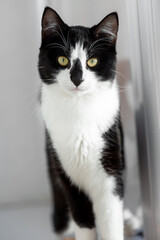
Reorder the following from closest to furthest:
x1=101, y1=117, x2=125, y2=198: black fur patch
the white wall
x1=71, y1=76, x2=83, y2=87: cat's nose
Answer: x1=71, y1=76, x2=83, y2=87: cat's nose
x1=101, y1=117, x2=125, y2=198: black fur patch
the white wall

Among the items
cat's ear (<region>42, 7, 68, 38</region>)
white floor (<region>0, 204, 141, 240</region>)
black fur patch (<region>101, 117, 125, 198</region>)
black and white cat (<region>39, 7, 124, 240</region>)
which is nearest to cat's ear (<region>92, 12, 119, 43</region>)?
black and white cat (<region>39, 7, 124, 240</region>)

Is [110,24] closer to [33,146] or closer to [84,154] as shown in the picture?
[84,154]

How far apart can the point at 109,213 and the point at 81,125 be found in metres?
0.30

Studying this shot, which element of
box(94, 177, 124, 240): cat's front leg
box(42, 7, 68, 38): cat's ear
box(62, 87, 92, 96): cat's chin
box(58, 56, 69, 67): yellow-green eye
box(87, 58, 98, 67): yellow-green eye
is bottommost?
box(94, 177, 124, 240): cat's front leg

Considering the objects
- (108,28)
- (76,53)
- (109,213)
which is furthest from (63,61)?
(109,213)

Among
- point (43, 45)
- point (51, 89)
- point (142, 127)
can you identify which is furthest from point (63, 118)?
point (142, 127)

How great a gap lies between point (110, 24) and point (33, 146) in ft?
1.82

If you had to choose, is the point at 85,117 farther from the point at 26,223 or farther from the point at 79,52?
the point at 26,223

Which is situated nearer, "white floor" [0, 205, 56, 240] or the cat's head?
the cat's head

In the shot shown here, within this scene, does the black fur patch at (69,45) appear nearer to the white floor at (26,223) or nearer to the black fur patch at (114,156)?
the black fur patch at (114,156)

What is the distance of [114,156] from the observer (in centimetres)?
102

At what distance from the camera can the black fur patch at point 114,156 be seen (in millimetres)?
997

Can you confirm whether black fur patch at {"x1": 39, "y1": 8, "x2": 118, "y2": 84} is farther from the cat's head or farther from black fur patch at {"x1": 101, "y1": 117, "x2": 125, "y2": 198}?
black fur patch at {"x1": 101, "y1": 117, "x2": 125, "y2": 198}

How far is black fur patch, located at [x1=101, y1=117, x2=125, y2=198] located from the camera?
1.00 meters
